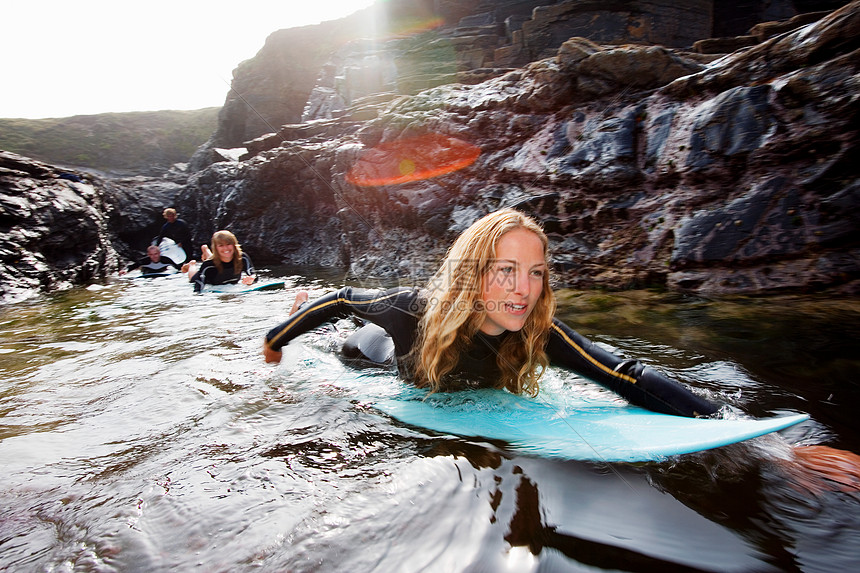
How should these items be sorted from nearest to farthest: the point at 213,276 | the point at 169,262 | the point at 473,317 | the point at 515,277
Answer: the point at 515,277 → the point at 473,317 → the point at 213,276 → the point at 169,262

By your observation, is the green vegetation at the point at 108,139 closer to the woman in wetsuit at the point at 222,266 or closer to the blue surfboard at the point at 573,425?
the woman in wetsuit at the point at 222,266

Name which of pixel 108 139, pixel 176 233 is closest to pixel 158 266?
pixel 176 233

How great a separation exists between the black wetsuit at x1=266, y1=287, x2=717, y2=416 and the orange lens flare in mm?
5563

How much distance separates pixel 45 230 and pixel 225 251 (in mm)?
5222

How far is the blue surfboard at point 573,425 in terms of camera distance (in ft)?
5.39

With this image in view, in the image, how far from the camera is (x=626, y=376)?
2084 mm

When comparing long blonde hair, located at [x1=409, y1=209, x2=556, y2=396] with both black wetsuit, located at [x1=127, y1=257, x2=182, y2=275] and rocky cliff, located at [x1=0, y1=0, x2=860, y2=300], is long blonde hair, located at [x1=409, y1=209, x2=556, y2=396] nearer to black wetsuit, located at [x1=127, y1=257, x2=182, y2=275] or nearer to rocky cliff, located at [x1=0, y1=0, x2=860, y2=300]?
rocky cliff, located at [x1=0, y1=0, x2=860, y2=300]

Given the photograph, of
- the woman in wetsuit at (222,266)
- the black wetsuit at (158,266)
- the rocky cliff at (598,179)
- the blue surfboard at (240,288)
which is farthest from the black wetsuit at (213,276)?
the black wetsuit at (158,266)

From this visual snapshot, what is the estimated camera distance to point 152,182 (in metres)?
19.4

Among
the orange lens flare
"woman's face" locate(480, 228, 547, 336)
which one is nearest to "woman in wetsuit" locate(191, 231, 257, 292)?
the orange lens flare

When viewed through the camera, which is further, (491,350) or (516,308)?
(491,350)

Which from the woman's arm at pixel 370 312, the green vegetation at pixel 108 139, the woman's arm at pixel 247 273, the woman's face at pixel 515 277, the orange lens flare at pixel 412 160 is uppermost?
the green vegetation at pixel 108 139

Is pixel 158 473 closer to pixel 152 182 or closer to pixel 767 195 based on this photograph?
pixel 767 195

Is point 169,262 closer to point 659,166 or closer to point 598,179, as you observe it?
point 598,179
